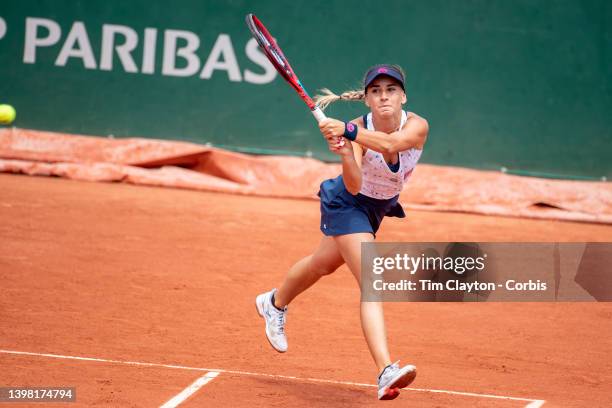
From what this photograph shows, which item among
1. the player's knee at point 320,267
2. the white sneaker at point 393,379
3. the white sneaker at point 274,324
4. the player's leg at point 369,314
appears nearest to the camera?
the white sneaker at point 393,379

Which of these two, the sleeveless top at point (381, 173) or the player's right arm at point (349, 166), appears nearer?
the player's right arm at point (349, 166)

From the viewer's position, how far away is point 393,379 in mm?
Answer: 4273

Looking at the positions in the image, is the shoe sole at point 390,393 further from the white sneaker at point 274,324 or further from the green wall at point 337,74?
the green wall at point 337,74

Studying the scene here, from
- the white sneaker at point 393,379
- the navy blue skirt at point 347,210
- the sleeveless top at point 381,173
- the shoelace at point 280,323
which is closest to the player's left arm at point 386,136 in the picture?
the sleeveless top at point 381,173

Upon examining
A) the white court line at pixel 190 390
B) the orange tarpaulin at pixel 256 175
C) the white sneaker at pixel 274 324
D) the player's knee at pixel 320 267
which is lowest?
the white court line at pixel 190 390

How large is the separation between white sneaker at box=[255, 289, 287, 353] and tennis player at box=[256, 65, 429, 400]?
0.34 m

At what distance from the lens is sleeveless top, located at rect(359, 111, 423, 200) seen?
4906 mm

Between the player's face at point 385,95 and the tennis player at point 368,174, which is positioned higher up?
the player's face at point 385,95

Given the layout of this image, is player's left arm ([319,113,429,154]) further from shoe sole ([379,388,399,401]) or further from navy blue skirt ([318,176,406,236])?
shoe sole ([379,388,399,401])

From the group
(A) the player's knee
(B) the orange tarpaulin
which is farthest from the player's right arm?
(B) the orange tarpaulin

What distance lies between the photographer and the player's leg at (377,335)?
429cm

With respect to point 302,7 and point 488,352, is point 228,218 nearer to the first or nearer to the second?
point 302,7

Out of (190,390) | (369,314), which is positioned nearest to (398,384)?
(369,314)

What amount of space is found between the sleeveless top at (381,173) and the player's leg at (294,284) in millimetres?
362
